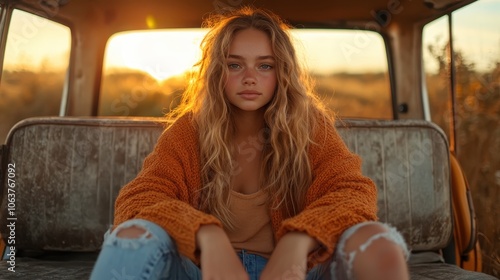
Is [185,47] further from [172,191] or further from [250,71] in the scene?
[172,191]

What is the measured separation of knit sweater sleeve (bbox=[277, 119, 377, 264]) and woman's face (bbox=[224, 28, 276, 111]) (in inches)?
9.4

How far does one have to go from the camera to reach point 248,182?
2.08 metres

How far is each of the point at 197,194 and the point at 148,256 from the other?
1.67 feet

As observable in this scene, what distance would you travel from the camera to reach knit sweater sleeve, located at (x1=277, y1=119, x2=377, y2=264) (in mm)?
1598

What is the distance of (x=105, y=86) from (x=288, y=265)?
227 cm

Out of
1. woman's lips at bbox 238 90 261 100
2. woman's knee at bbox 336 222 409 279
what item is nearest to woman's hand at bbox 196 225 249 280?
woman's knee at bbox 336 222 409 279

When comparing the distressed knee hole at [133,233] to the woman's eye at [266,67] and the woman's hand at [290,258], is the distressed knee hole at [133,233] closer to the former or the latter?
the woman's hand at [290,258]

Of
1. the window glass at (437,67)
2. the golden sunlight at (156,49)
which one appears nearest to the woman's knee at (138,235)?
the golden sunlight at (156,49)

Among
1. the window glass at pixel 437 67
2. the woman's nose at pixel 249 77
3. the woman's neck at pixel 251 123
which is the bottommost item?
the woman's neck at pixel 251 123

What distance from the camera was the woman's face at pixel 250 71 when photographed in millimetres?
2021

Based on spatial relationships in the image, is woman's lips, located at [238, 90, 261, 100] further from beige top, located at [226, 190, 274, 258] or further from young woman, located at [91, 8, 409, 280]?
beige top, located at [226, 190, 274, 258]

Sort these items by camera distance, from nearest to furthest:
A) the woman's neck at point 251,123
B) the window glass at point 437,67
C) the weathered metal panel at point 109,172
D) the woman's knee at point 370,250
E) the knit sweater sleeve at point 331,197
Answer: the woman's knee at point 370,250 → the knit sweater sleeve at point 331,197 → the woman's neck at point 251,123 → the weathered metal panel at point 109,172 → the window glass at point 437,67

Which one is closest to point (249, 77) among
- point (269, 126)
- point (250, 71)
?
point (250, 71)

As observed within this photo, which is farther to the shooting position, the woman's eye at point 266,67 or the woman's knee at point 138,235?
the woman's eye at point 266,67
